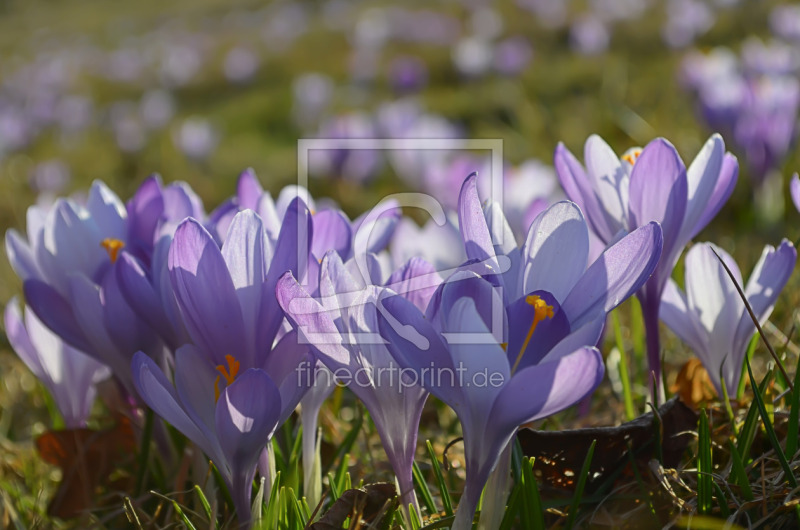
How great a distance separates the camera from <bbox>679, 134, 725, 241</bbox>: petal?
108 cm

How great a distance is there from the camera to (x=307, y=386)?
0.96 metres

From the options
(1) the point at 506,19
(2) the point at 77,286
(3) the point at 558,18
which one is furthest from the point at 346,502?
(1) the point at 506,19

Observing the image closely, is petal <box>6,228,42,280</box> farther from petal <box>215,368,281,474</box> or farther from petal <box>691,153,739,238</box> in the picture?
petal <box>691,153,739,238</box>

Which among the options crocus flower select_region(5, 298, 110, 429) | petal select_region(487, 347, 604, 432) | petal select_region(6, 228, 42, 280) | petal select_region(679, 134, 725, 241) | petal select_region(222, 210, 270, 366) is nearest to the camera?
petal select_region(487, 347, 604, 432)

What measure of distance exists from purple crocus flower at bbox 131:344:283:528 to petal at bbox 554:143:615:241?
50 cm

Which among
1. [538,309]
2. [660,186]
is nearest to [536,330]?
[538,309]

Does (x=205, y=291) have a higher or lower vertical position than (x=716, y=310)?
higher

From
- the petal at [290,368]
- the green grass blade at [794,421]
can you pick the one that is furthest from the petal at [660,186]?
the petal at [290,368]

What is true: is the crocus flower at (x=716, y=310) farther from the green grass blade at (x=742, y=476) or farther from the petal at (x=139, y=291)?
the petal at (x=139, y=291)

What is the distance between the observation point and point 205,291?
0.94 metres

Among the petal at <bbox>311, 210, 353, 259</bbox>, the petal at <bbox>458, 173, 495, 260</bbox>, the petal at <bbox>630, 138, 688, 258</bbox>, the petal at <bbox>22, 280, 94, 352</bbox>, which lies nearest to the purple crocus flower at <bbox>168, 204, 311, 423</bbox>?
the petal at <bbox>311, 210, 353, 259</bbox>

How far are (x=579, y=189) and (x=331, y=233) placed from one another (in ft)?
1.15

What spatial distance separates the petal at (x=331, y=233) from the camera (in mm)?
1104

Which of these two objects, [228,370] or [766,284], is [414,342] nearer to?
[228,370]
